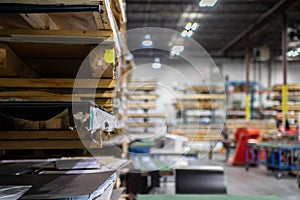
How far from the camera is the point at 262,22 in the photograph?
10758 millimetres

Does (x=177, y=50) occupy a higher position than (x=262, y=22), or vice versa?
(x=262, y=22)

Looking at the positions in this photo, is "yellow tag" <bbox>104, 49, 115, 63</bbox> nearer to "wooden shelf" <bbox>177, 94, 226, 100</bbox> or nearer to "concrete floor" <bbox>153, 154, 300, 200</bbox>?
"concrete floor" <bbox>153, 154, 300, 200</bbox>

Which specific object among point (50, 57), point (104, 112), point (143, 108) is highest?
point (50, 57)

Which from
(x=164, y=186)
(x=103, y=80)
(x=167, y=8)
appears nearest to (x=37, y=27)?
(x=103, y=80)

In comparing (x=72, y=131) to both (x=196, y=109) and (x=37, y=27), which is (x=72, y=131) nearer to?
(x=37, y=27)

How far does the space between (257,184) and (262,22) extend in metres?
6.00

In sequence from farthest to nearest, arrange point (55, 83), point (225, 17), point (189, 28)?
point (225, 17) → point (189, 28) → point (55, 83)

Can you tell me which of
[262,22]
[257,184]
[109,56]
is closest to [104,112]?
[109,56]

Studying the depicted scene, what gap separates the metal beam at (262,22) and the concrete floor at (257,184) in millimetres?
4506

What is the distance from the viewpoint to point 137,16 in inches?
442

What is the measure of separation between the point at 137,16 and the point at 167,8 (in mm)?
1489

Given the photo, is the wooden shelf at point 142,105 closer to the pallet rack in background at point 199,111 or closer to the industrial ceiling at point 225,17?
the industrial ceiling at point 225,17

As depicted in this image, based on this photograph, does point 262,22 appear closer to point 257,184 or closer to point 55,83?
point 257,184

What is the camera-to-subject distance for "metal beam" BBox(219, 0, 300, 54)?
29.6 feet
